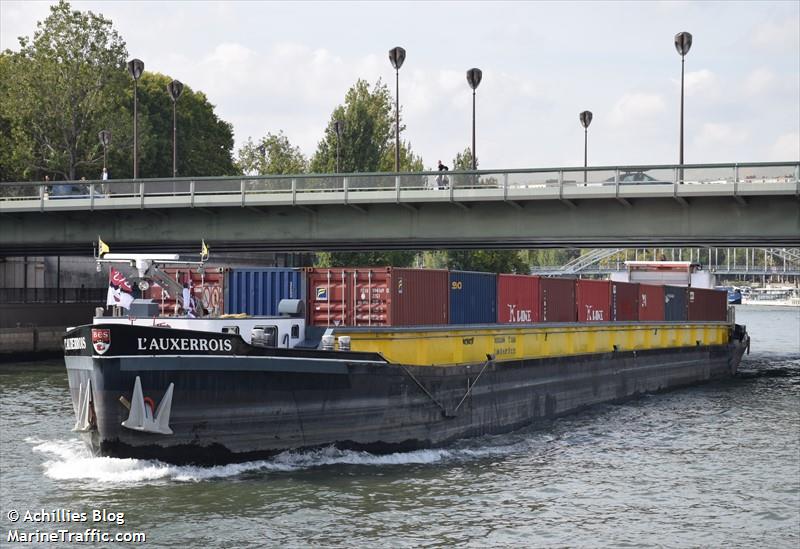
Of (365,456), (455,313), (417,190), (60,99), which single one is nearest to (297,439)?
(365,456)

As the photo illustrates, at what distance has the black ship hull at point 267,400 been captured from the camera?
83.0ft

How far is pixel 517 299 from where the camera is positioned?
126 ft

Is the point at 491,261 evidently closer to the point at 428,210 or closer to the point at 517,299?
the point at 428,210

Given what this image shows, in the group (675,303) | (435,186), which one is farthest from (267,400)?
(675,303)

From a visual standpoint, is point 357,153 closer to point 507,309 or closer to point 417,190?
point 417,190

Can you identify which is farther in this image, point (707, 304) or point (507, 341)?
point (707, 304)

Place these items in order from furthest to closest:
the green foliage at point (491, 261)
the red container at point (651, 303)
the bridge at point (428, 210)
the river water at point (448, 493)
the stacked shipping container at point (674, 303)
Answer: the green foliage at point (491, 261)
the stacked shipping container at point (674, 303)
the red container at point (651, 303)
the bridge at point (428, 210)
the river water at point (448, 493)

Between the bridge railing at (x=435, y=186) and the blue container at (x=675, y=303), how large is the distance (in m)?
12.0

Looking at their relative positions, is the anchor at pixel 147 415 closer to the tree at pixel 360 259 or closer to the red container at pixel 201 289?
the red container at pixel 201 289

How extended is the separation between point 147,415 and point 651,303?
32.6 meters

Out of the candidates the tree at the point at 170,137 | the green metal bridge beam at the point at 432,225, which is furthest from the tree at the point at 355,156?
the green metal bridge beam at the point at 432,225

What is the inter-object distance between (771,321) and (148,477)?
14393 centimetres

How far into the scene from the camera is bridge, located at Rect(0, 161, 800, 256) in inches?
1705

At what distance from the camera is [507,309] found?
37406mm
